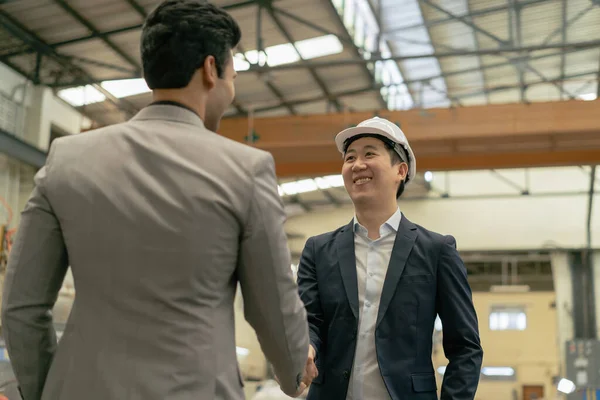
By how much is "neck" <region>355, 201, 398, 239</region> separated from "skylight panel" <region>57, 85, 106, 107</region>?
33.4 feet

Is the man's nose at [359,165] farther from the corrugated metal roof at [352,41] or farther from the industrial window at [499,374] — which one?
the industrial window at [499,374]

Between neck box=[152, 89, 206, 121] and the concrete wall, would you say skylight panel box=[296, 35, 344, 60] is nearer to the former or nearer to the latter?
the concrete wall

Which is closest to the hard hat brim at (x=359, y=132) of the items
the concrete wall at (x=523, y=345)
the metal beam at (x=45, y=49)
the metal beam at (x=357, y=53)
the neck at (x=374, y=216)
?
the neck at (x=374, y=216)

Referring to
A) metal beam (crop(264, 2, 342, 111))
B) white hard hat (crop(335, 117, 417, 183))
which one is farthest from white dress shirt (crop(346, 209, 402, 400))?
metal beam (crop(264, 2, 342, 111))

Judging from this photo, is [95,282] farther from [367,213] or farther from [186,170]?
[367,213]

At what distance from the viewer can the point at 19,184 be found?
11.1 metres

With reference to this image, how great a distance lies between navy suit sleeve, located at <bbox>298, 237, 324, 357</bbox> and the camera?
2.18 meters

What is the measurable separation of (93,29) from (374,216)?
898 cm

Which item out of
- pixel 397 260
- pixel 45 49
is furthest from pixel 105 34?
pixel 397 260

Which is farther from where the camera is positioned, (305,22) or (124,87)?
(124,87)

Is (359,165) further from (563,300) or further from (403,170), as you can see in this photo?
(563,300)

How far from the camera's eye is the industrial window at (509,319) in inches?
728

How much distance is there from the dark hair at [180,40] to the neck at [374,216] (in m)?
1.05

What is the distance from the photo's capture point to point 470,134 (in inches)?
376
